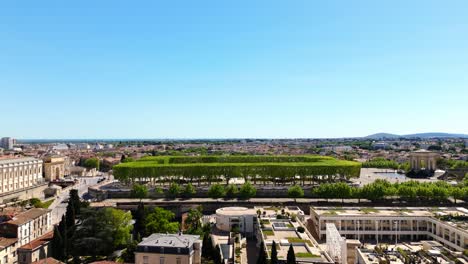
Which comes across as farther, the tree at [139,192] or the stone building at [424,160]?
the stone building at [424,160]

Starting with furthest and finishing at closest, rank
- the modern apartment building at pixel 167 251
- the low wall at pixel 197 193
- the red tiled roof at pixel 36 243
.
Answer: the low wall at pixel 197 193
the red tiled roof at pixel 36 243
the modern apartment building at pixel 167 251

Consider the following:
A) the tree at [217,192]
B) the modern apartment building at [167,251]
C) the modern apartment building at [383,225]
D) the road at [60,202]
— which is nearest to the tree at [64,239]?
the modern apartment building at [167,251]

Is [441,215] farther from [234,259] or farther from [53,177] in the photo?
[53,177]

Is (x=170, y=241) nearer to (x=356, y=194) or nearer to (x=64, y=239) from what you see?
(x=64, y=239)

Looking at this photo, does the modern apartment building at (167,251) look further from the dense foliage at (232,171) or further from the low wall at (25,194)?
the dense foliage at (232,171)

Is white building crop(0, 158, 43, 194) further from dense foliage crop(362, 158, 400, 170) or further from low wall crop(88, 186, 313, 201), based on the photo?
dense foliage crop(362, 158, 400, 170)

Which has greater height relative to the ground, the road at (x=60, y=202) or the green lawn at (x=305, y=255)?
the green lawn at (x=305, y=255)

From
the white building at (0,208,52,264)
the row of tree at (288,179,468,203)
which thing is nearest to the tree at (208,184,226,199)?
the row of tree at (288,179,468,203)
